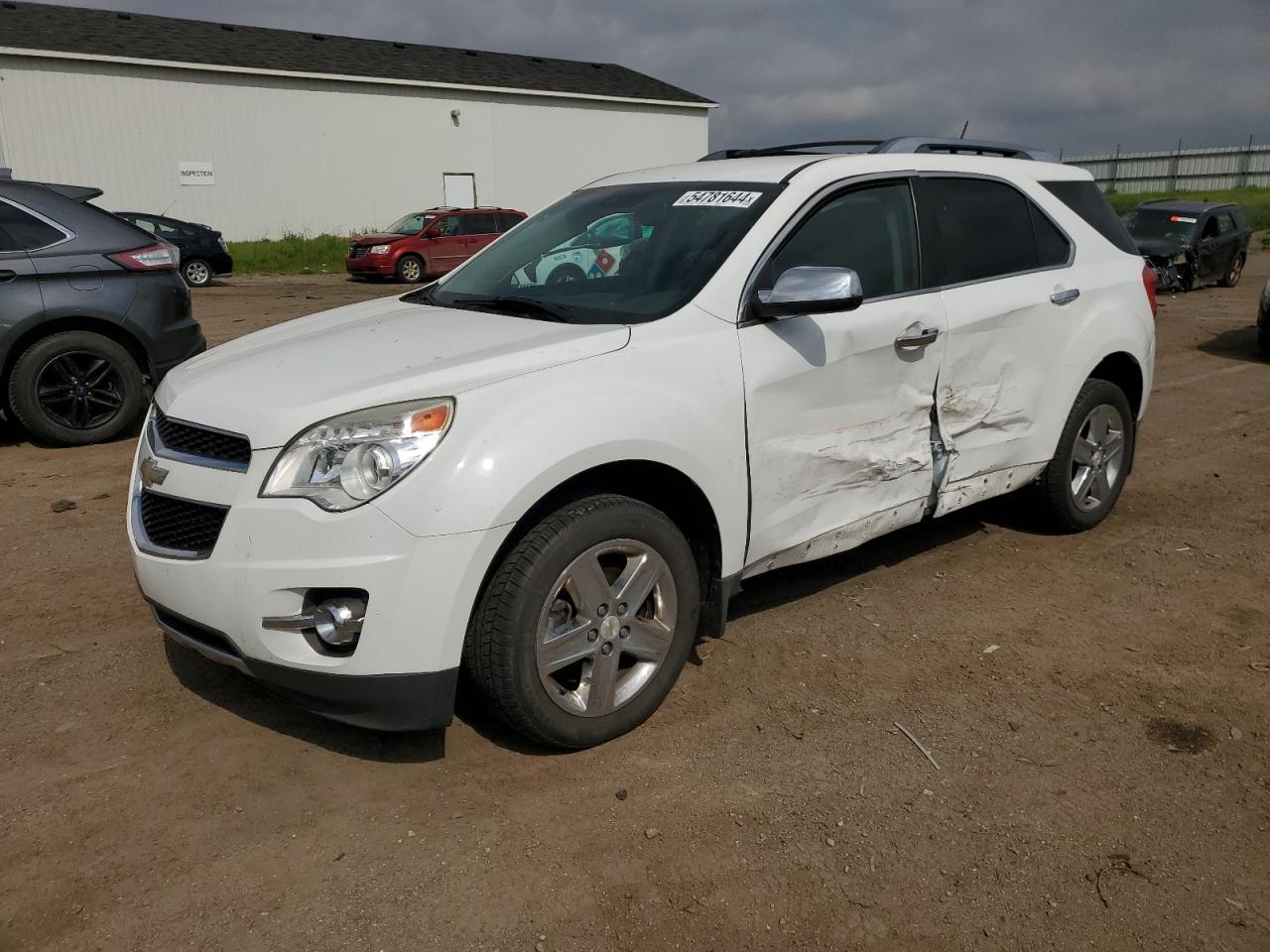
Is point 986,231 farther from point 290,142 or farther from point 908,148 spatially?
point 290,142

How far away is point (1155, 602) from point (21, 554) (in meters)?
5.12

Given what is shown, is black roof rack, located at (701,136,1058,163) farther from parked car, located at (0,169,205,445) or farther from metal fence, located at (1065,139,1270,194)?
metal fence, located at (1065,139,1270,194)

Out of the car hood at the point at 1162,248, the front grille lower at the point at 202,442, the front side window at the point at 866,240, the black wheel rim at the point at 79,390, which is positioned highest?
the front side window at the point at 866,240

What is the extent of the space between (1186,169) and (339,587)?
47.1 metres

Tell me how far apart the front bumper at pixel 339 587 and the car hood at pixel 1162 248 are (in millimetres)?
17432

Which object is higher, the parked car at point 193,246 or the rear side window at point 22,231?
the rear side window at point 22,231

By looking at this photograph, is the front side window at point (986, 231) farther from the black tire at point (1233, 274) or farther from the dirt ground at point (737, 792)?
the black tire at point (1233, 274)

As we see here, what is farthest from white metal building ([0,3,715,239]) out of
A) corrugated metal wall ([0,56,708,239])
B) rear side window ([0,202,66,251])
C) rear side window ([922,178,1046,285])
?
rear side window ([922,178,1046,285])

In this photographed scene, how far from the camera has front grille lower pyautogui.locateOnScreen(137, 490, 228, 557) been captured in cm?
296

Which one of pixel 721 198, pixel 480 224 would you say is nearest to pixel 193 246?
pixel 480 224

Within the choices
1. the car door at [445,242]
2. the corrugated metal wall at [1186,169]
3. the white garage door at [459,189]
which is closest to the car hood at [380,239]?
the car door at [445,242]

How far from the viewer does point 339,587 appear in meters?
2.76

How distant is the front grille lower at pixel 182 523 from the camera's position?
2.96 m

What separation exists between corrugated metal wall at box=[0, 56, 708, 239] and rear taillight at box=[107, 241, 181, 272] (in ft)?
69.8
